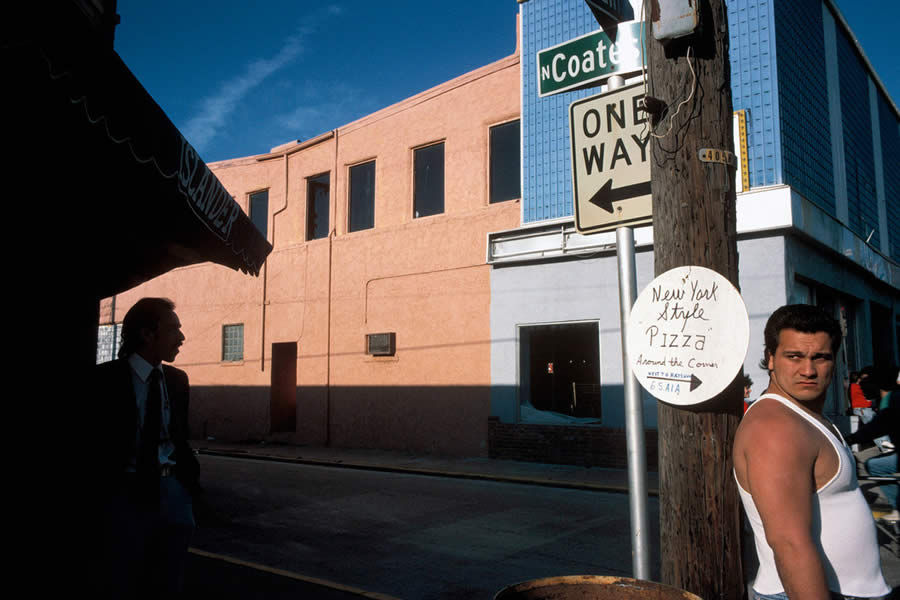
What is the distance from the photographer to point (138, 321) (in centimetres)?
353

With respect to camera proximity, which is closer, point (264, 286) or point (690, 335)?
point (690, 335)

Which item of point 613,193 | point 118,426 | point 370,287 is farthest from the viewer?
point 370,287

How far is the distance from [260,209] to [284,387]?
5.24m

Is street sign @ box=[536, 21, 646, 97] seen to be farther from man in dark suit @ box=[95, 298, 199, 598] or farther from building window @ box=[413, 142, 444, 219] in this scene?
building window @ box=[413, 142, 444, 219]

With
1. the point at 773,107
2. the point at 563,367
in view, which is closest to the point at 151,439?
the point at 563,367

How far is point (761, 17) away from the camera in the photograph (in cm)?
1188

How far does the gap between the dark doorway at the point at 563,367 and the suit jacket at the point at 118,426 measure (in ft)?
35.1

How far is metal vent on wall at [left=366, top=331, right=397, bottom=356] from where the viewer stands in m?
16.2

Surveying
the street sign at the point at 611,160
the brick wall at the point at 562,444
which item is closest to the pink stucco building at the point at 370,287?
the brick wall at the point at 562,444

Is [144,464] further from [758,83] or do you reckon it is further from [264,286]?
[264,286]

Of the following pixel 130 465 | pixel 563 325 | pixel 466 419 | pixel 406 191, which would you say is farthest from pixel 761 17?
pixel 130 465

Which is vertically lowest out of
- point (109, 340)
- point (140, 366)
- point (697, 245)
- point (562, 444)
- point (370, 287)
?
point (562, 444)

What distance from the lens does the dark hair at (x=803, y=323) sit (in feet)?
7.82

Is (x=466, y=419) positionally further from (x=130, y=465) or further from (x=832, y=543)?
(x=832, y=543)
